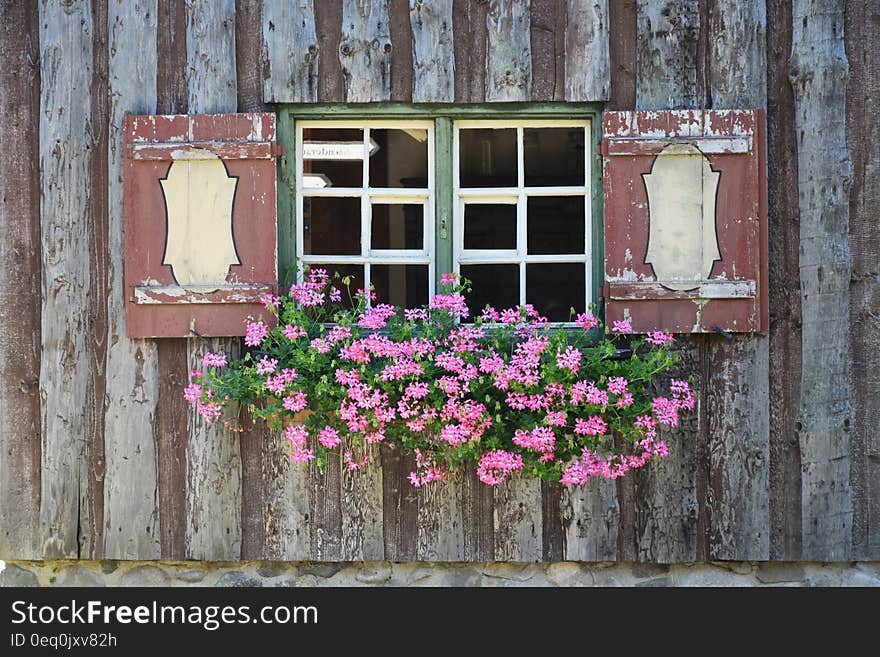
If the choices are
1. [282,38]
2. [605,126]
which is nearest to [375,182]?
[282,38]

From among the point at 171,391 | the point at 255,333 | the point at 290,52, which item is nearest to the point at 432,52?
the point at 290,52

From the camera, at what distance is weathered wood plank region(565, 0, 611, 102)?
13.4ft

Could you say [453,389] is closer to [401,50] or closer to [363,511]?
[363,511]

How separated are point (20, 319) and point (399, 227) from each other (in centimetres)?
168

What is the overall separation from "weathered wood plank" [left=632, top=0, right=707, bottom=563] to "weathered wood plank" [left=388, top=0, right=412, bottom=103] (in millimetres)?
968

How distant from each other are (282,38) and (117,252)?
1163 millimetres

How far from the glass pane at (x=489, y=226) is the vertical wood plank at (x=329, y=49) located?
0.75m

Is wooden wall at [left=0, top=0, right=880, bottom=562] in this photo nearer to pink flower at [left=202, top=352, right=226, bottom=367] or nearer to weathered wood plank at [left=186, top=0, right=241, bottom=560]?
weathered wood plank at [left=186, top=0, right=241, bottom=560]

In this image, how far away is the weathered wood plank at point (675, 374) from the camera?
13.3 ft

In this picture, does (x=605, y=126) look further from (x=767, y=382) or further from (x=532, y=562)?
(x=532, y=562)

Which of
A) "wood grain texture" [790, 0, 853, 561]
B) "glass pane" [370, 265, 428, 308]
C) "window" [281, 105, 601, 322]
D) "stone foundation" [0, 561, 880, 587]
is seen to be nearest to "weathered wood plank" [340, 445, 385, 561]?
"stone foundation" [0, 561, 880, 587]

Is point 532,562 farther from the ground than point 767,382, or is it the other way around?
point 767,382

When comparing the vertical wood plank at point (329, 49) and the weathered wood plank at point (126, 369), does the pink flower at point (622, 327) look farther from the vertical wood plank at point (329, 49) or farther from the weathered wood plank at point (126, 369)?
the weathered wood plank at point (126, 369)

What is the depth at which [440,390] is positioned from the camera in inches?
148
